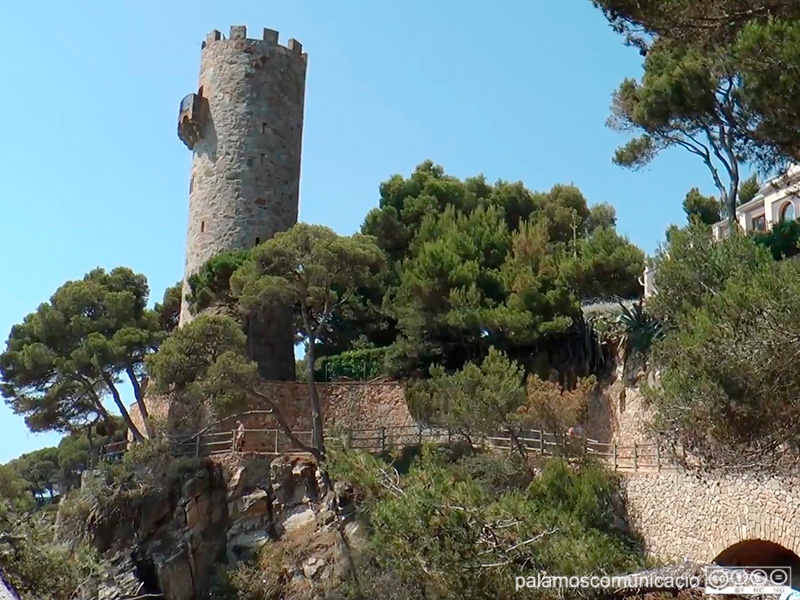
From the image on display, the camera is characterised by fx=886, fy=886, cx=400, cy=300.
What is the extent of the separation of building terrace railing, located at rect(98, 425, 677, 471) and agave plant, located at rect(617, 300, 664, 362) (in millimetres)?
1846

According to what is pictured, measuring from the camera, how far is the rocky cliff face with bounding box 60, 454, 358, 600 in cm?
1484

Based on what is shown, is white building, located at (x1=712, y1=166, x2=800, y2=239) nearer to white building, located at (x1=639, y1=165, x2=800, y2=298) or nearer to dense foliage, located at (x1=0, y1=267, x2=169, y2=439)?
white building, located at (x1=639, y1=165, x2=800, y2=298)

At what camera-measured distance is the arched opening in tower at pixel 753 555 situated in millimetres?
11602

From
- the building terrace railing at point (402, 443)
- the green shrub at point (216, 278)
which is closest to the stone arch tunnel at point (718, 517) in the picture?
the building terrace railing at point (402, 443)

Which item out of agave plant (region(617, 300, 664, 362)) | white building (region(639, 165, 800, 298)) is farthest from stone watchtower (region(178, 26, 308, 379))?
white building (region(639, 165, 800, 298))

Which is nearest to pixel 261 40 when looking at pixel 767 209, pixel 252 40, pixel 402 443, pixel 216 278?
pixel 252 40

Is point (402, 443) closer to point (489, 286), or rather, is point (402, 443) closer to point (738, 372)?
point (489, 286)

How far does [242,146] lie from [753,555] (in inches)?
547

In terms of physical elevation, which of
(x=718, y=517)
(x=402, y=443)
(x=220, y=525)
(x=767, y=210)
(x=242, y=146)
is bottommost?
(x=220, y=525)

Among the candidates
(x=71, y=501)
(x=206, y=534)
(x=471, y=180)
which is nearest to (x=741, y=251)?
(x=206, y=534)

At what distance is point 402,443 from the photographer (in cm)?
1702

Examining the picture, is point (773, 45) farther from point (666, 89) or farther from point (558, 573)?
point (666, 89)

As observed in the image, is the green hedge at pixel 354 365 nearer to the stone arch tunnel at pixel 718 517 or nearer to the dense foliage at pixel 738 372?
the stone arch tunnel at pixel 718 517

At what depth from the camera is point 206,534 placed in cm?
1574
